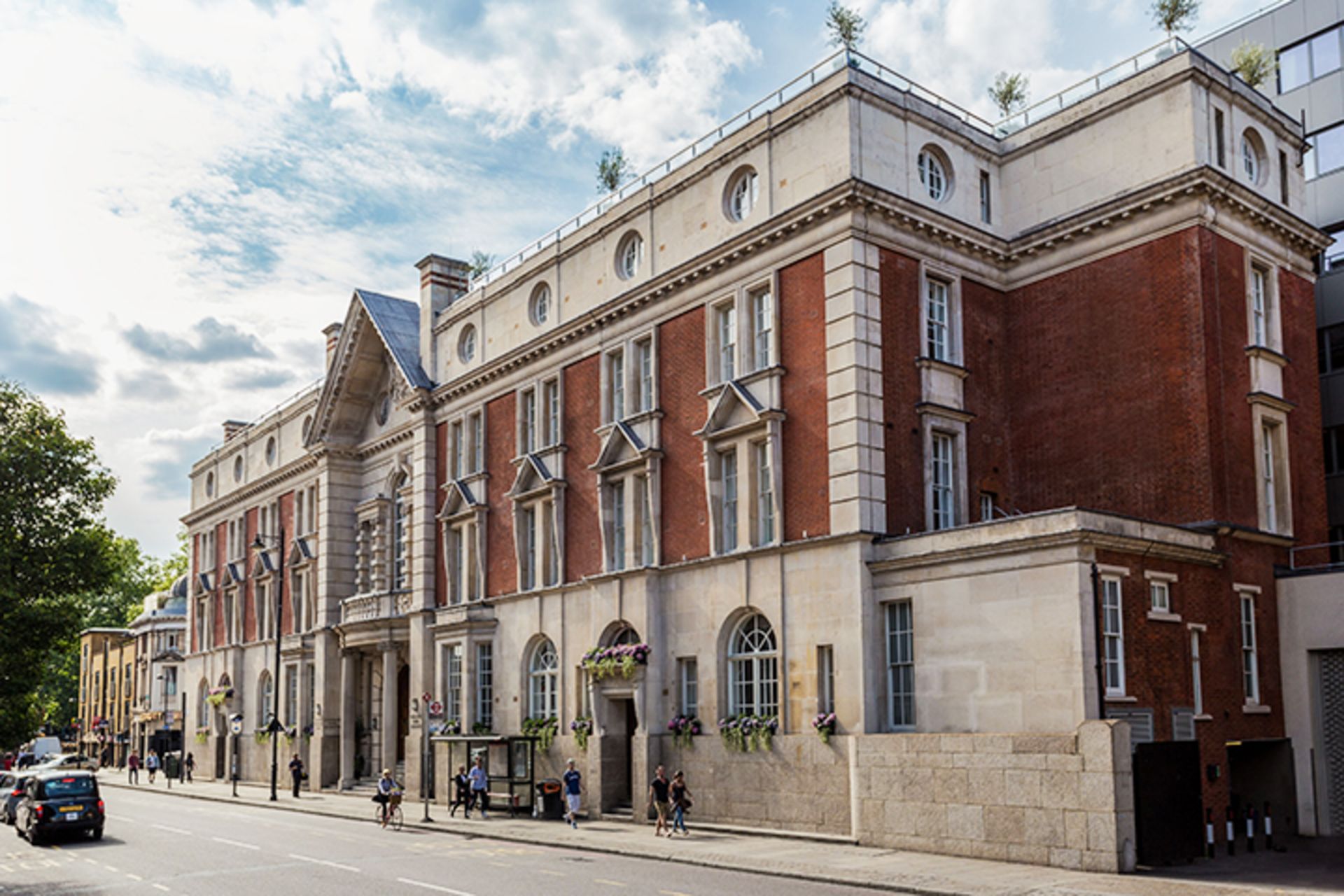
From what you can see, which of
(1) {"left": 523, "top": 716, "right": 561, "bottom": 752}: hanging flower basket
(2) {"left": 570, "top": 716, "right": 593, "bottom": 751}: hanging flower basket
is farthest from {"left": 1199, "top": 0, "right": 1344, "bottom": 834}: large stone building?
(1) {"left": 523, "top": 716, "right": 561, "bottom": 752}: hanging flower basket

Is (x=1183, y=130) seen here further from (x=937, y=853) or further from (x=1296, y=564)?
(x=937, y=853)

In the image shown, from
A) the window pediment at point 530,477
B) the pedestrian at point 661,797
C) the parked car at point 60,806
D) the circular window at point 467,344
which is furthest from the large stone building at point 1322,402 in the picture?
the parked car at point 60,806

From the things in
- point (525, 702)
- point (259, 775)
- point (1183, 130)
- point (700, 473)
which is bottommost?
point (259, 775)

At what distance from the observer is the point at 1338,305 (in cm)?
3491

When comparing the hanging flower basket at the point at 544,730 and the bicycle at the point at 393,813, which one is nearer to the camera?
the bicycle at the point at 393,813

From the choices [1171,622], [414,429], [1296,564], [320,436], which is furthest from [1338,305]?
[320,436]

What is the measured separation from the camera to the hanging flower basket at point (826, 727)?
27.3m

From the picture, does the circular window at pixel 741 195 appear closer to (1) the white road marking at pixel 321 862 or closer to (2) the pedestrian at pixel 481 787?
(2) the pedestrian at pixel 481 787

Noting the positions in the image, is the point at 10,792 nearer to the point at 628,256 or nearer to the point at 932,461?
the point at 628,256

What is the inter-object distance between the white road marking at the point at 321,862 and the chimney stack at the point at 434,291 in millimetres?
21674

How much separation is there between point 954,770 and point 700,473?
10.8m

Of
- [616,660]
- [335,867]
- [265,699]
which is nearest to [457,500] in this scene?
[616,660]

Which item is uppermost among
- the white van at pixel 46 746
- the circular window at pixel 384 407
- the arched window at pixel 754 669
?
the circular window at pixel 384 407

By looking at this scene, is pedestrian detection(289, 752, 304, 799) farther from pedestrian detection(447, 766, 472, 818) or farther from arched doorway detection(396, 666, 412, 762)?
pedestrian detection(447, 766, 472, 818)
